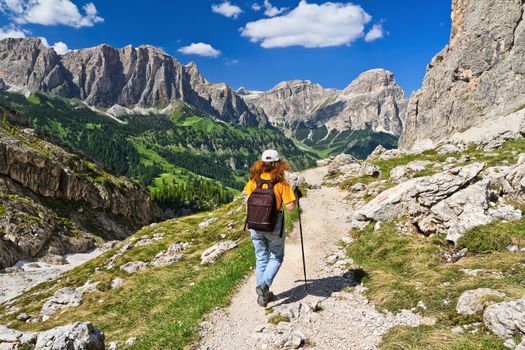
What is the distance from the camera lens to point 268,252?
1374cm

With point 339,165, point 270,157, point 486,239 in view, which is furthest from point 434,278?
point 339,165

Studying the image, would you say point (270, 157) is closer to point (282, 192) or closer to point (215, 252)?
point (282, 192)

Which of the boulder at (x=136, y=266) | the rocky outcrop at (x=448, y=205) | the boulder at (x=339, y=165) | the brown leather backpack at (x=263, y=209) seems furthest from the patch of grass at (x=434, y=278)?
the boulder at (x=339, y=165)

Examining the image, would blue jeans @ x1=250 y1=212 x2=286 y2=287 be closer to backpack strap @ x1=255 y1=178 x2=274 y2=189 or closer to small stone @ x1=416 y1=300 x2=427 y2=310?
backpack strap @ x1=255 y1=178 x2=274 y2=189

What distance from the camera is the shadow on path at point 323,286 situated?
1453 cm

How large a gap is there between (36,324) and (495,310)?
74.5ft

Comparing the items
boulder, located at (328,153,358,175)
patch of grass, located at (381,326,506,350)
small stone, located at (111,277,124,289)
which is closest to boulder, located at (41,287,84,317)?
small stone, located at (111,277,124,289)

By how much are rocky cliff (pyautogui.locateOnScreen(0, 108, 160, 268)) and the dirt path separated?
216 ft

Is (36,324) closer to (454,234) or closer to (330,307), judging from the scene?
(330,307)

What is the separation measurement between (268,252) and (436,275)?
6567 mm

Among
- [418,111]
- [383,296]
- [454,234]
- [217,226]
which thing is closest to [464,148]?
[217,226]

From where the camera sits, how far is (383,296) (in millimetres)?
13406

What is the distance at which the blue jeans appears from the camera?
13.3m

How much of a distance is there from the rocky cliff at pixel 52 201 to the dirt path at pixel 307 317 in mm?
65908
